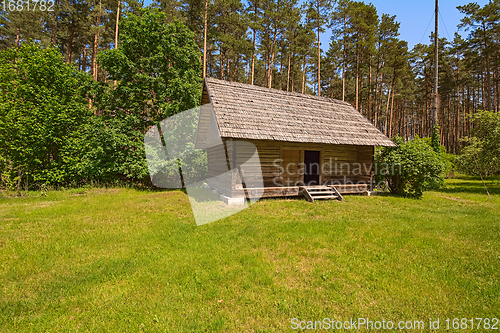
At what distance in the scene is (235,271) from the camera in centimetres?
421

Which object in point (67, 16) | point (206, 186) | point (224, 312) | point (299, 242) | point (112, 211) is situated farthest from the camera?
point (67, 16)

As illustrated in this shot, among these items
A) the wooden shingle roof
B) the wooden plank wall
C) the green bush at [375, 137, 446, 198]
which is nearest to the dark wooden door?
the wooden plank wall

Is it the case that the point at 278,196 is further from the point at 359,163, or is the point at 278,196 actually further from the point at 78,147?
the point at 78,147

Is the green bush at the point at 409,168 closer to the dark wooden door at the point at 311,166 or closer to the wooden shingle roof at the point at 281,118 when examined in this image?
the wooden shingle roof at the point at 281,118

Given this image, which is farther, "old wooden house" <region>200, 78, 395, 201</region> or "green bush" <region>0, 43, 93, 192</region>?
"green bush" <region>0, 43, 93, 192</region>

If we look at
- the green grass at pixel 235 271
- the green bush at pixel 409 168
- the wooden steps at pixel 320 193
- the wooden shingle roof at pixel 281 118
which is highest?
the wooden shingle roof at pixel 281 118

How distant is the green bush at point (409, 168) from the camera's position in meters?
11.6

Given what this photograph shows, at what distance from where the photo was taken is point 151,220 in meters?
7.45

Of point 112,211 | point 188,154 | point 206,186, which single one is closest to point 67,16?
point 188,154

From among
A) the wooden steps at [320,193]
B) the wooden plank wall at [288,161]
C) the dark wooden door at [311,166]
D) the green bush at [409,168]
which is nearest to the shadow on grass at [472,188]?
the green bush at [409,168]

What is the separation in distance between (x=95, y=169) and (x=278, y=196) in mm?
11938

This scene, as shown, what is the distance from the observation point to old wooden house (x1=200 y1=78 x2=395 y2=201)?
34.9 ft

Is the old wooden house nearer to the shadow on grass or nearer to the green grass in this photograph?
the green grass

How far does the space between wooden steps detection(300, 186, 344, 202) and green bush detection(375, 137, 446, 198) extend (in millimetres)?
4071
